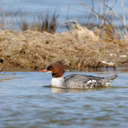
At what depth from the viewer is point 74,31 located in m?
14.1

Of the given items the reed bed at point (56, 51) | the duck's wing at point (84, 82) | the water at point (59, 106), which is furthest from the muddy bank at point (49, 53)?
the duck's wing at point (84, 82)

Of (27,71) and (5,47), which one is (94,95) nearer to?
(27,71)

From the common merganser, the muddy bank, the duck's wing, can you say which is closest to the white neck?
the common merganser

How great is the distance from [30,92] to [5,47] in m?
3.96

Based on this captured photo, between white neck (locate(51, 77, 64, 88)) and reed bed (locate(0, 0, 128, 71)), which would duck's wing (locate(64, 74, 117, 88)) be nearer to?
white neck (locate(51, 77, 64, 88))

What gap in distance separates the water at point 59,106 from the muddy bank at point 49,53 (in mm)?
2086

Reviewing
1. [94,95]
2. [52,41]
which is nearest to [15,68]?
[52,41]

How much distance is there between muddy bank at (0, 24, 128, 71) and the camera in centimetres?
1176

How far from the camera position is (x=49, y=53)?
11992mm

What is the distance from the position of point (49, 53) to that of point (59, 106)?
5.33 m

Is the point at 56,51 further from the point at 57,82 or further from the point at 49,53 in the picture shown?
the point at 57,82

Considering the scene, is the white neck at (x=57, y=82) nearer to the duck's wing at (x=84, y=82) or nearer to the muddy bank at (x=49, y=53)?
the duck's wing at (x=84, y=82)

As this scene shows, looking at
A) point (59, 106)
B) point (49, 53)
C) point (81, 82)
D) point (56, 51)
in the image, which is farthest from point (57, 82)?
point (56, 51)

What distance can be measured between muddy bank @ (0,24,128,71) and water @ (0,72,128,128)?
209 centimetres
